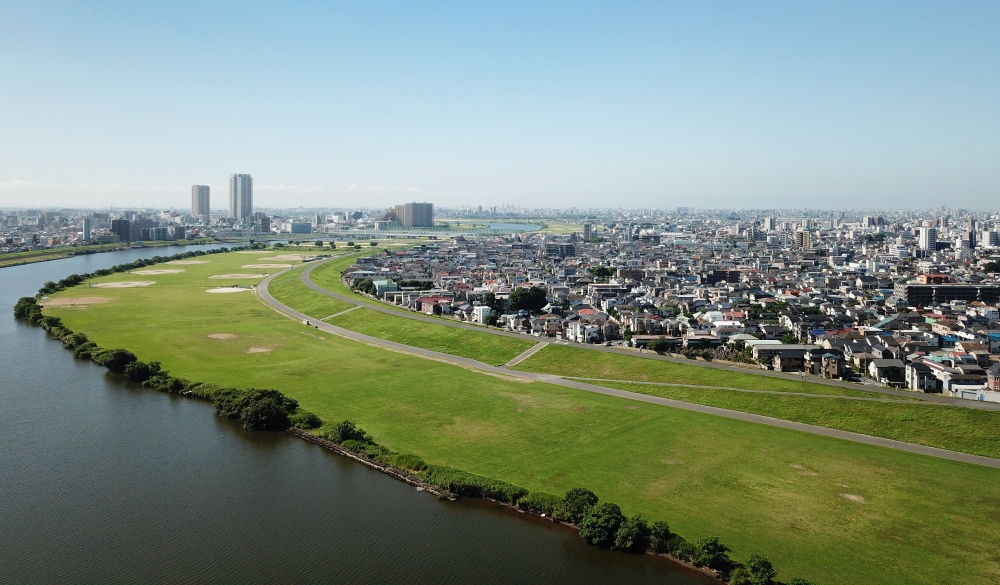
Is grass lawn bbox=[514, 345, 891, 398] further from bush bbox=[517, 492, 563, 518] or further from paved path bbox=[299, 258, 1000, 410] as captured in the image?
bush bbox=[517, 492, 563, 518]

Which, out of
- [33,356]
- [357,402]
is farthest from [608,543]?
[33,356]

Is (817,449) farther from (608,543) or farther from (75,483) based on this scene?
(75,483)

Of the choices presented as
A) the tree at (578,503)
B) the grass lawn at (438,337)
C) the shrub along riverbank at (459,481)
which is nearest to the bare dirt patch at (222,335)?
the grass lawn at (438,337)

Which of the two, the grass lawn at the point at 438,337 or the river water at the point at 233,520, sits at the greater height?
the grass lawn at the point at 438,337

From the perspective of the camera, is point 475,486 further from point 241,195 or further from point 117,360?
point 241,195

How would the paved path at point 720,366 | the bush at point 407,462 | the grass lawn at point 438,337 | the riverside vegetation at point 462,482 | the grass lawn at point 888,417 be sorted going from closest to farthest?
1. the riverside vegetation at point 462,482
2. the bush at point 407,462
3. the grass lawn at point 888,417
4. the paved path at point 720,366
5. the grass lawn at point 438,337

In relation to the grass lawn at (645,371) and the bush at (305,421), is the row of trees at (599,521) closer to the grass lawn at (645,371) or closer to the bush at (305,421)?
the bush at (305,421)

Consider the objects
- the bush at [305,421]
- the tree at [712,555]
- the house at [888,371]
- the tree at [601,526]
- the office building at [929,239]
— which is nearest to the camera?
the tree at [712,555]
